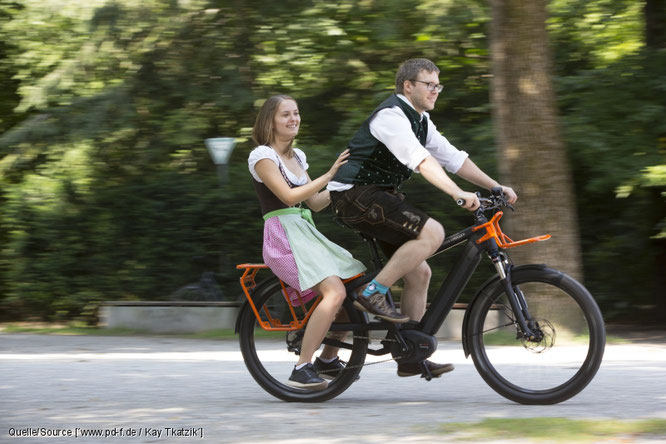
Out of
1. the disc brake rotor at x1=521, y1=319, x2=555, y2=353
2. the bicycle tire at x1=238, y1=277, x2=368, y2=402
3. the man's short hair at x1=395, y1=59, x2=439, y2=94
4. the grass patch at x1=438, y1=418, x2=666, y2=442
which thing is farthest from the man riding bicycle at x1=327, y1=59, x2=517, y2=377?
the grass patch at x1=438, y1=418, x2=666, y2=442

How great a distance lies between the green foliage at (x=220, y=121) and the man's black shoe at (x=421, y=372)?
3.72 meters

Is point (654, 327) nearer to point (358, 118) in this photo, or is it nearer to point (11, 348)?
point (358, 118)

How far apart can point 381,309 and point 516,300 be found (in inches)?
30.4

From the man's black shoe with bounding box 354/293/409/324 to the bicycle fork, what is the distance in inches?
23.6

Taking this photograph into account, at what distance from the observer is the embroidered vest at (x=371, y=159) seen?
17.9ft

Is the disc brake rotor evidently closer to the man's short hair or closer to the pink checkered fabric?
the pink checkered fabric

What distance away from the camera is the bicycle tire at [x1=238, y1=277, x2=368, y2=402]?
5730 mm

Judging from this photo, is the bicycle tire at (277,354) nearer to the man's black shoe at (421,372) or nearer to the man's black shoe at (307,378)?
the man's black shoe at (307,378)

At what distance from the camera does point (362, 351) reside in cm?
572

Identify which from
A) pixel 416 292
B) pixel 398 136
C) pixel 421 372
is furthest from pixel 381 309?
pixel 398 136

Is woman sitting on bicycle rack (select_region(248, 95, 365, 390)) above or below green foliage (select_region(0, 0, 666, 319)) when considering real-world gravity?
above

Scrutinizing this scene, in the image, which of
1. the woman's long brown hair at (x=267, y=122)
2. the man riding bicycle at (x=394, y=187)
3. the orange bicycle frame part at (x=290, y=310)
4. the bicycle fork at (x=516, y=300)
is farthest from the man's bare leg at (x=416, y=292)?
the woman's long brown hair at (x=267, y=122)

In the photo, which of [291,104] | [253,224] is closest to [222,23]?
[253,224]

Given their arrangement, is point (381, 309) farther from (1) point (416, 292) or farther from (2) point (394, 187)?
(2) point (394, 187)
